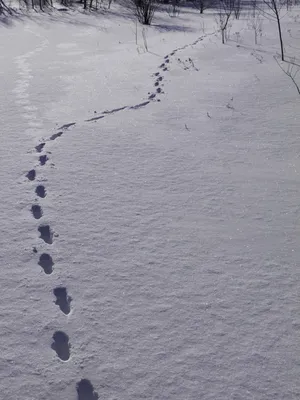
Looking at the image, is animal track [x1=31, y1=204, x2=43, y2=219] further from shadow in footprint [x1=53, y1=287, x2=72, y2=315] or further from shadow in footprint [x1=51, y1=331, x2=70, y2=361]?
shadow in footprint [x1=51, y1=331, x2=70, y2=361]

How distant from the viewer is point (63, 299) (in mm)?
1770

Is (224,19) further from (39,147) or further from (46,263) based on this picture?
(46,263)

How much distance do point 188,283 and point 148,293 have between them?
186mm

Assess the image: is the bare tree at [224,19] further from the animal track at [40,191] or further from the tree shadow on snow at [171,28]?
the animal track at [40,191]

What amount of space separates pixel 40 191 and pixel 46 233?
47cm

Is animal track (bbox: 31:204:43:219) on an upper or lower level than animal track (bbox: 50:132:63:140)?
lower

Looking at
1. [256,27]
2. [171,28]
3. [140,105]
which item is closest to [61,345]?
[140,105]

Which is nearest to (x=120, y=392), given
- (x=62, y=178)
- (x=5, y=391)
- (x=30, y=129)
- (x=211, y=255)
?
(x=5, y=391)

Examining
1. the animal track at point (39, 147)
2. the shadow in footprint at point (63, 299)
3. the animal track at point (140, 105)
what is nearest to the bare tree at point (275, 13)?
the animal track at point (140, 105)

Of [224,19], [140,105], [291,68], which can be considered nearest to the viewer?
[140,105]

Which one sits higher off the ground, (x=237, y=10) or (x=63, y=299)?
(x=237, y=10)

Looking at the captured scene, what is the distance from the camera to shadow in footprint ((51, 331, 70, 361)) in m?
1.50

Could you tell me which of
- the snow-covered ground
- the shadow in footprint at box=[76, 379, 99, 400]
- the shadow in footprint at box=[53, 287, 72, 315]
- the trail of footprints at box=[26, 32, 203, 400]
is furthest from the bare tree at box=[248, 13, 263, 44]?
the shadow in footprint at box=[76, 379, 99, 400]

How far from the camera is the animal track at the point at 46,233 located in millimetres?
2160
